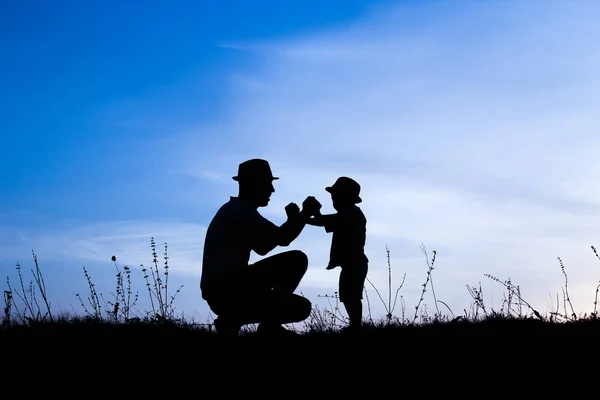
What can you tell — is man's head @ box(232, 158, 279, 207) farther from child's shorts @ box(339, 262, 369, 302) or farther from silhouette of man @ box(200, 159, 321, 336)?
child's shorts @ box(339, 262, 369, 302)

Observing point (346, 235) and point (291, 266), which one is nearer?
point (291, 266)

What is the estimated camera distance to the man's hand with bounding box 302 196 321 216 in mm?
6922

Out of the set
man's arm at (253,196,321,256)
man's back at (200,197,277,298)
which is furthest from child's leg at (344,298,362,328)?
man's back at (200,197,277,298)

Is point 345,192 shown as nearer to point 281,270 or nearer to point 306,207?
point 306,207

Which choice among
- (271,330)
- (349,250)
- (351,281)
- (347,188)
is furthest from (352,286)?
(271,330)

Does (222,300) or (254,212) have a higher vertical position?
(254,212)

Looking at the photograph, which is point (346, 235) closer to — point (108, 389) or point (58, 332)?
point (58, 332)

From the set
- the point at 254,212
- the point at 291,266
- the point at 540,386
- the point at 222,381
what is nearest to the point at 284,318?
the point at 291,266

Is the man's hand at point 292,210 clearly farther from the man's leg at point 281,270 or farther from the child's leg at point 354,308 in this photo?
the child's leg at point 354,308

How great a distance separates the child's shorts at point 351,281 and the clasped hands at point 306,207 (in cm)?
122

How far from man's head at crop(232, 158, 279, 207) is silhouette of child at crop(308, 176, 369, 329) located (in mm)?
1660

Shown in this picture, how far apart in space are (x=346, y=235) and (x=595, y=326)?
9.75 feet

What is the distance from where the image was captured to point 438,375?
A: 5.24 m

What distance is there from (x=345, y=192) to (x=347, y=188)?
0.18ft
